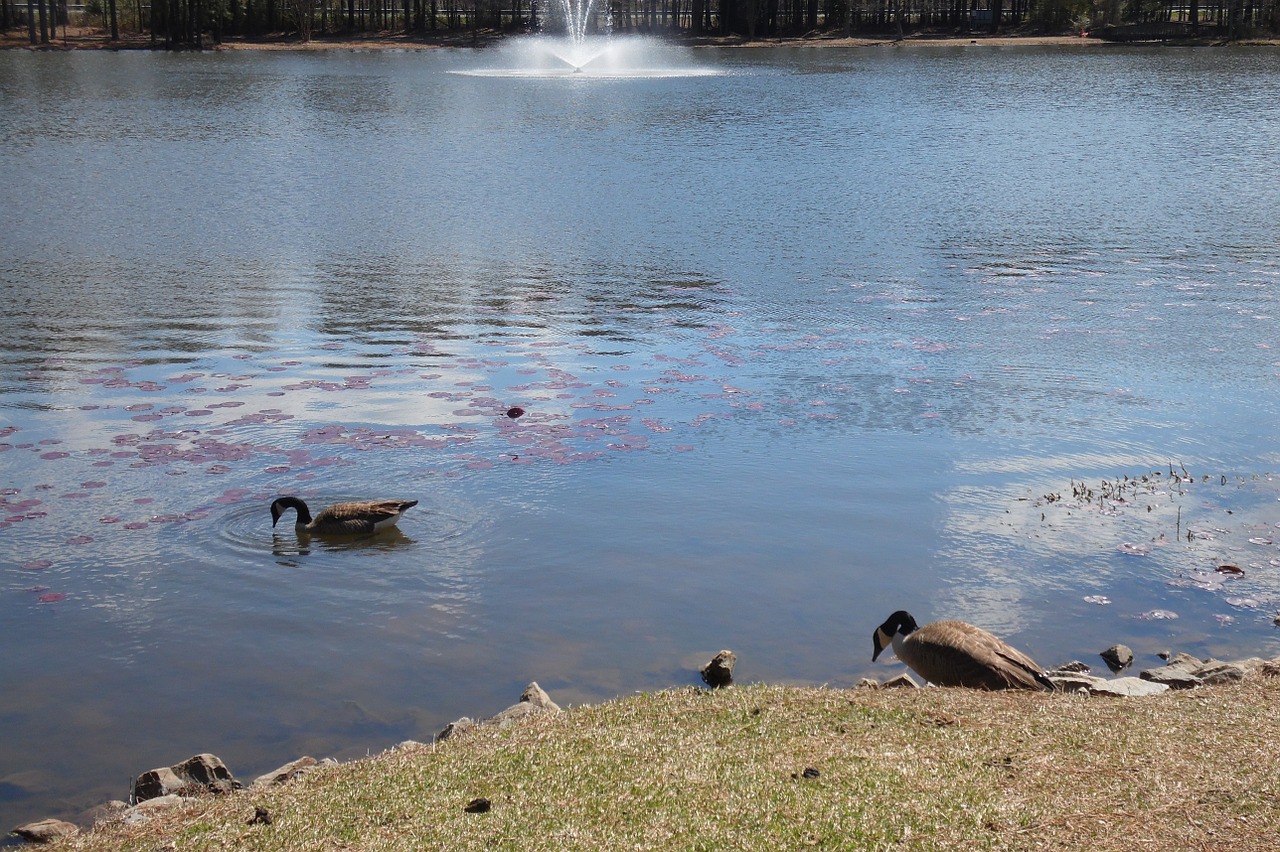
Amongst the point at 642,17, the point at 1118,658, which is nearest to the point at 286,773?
the point at 1118,658

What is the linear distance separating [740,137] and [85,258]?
27226mm

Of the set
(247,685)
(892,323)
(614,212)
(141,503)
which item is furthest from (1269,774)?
(614,212)

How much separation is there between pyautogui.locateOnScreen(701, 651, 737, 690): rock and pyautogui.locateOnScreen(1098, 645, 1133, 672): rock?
2.93 meters

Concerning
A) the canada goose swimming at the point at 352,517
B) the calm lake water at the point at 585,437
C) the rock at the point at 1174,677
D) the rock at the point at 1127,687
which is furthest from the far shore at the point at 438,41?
the rock at the point at 1127,687

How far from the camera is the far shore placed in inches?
4040

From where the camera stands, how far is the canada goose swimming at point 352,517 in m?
11.7

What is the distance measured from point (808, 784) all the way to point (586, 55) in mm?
103619

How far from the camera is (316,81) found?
72.2m

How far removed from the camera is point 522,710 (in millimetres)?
8164

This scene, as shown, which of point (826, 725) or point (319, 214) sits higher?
point (319, 214)

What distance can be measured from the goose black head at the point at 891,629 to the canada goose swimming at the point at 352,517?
15.7 feet

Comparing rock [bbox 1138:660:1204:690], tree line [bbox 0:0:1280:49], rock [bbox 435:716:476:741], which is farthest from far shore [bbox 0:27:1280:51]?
rock [bbox 435:716:476:741]

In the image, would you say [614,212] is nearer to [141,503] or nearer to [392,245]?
[392,245]

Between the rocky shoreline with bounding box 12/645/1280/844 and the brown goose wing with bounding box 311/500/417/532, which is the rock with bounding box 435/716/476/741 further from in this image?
the brown goose wing with bounding box 311/500/417/532
